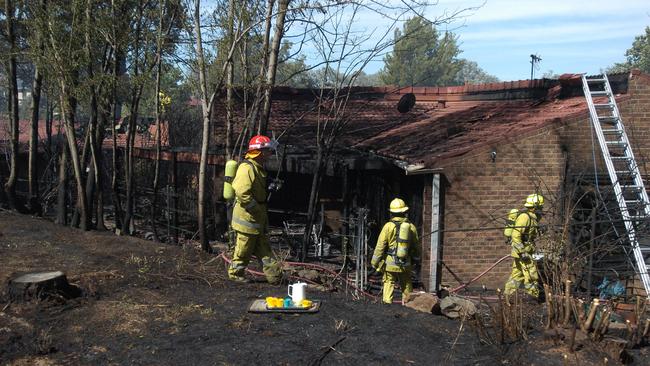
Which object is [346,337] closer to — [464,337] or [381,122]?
[464,337]

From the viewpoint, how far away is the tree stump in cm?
528

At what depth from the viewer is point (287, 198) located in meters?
13.4

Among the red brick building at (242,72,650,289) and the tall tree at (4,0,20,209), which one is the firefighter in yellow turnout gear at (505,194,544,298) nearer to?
the red brick building at (242,72,650,289)

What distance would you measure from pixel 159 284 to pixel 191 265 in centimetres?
103

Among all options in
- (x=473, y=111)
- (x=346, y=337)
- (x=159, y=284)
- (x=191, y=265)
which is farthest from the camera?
(x=473, y=111)

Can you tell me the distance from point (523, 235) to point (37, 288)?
20.7ft

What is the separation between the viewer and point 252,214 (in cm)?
641

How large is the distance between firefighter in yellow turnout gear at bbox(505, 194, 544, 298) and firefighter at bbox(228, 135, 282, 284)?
11.7 ft

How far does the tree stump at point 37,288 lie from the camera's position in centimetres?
528

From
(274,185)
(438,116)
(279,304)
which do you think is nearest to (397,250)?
(274,185)

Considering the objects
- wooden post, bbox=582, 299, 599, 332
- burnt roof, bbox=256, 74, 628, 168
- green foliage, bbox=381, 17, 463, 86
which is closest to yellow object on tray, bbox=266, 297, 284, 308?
wooden post, bbox=582, 299, 599, 332

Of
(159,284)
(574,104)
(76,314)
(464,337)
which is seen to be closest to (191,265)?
(159,284)

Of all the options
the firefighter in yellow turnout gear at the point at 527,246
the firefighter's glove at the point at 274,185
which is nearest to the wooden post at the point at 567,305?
the firefighter in yellow turnout gear at the point at 527,246

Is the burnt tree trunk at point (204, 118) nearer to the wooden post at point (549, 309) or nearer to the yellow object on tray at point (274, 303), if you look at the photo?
the yellow object on tray at point (274, 303)
